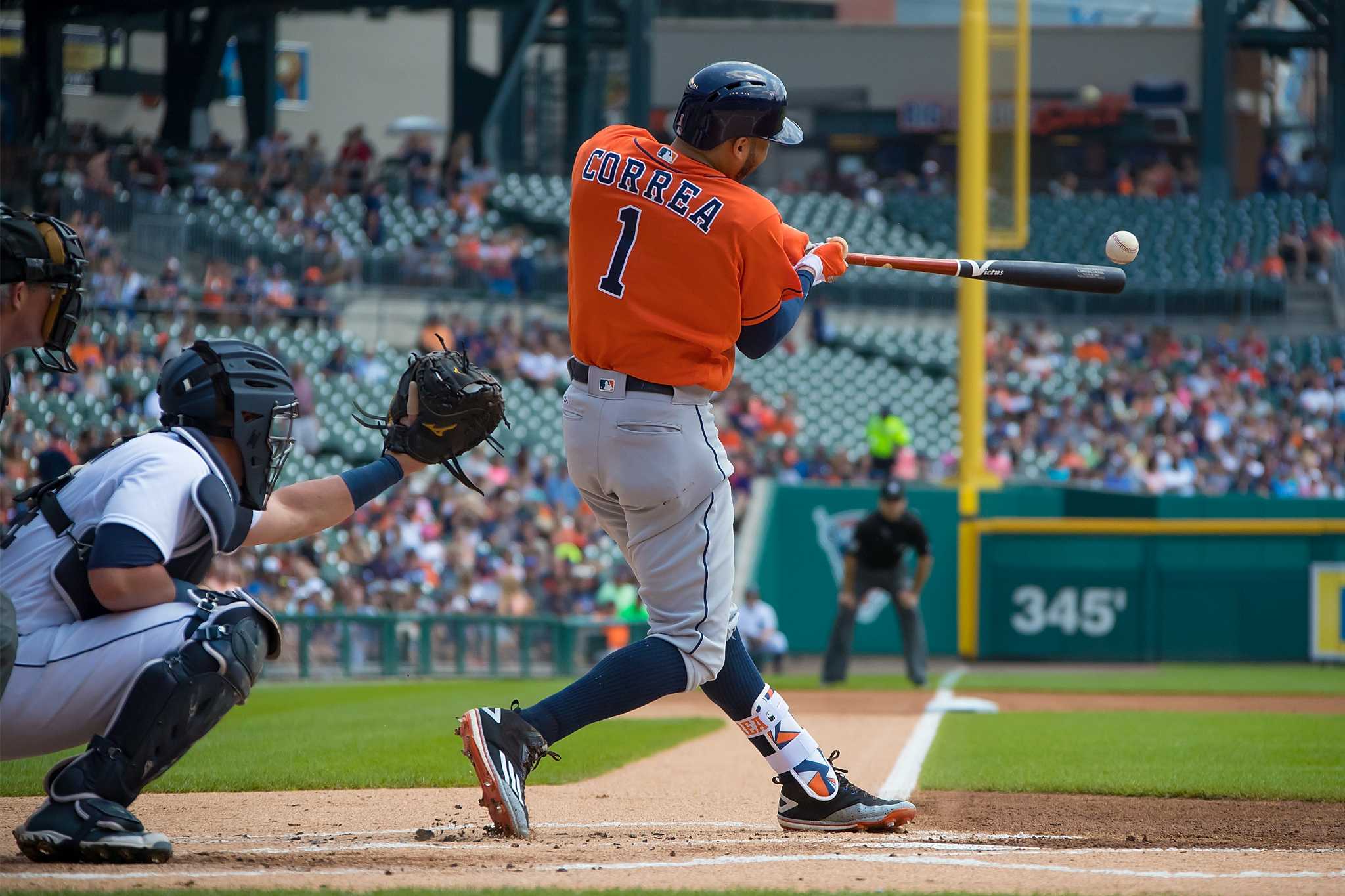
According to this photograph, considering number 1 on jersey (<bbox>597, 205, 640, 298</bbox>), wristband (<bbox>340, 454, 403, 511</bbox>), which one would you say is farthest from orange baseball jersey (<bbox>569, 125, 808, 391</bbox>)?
wristband (<bbox>340, 454, 403, 511</bbox>)

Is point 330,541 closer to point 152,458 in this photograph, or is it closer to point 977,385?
point 977,385

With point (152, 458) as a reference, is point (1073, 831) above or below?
below

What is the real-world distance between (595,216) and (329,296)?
14.3 meters

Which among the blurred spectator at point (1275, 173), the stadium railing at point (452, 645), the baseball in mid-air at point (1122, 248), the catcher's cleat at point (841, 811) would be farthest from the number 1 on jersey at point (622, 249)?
the blurred spectator at point (1275, 173)

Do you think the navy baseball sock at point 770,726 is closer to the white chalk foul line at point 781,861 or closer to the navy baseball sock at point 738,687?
the navy baseball sock at point 738,687

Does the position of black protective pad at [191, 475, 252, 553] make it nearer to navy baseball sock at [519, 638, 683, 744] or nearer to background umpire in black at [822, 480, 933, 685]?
navy baseball sock at [519, 638, 683, 744]

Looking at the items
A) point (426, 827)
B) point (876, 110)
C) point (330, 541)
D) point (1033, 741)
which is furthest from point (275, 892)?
point (876, 110)

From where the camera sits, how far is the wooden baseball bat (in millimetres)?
4438

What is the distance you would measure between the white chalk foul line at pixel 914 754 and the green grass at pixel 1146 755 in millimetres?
51

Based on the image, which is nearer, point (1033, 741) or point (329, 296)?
point (1033, 741)

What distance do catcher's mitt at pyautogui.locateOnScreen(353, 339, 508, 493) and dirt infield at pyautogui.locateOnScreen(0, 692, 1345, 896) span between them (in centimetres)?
97

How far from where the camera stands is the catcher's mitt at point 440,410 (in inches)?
156

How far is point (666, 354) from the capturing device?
3854 mm

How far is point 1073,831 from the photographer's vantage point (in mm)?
4223
